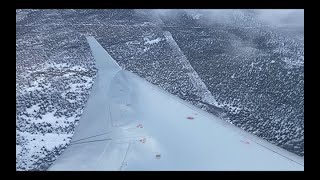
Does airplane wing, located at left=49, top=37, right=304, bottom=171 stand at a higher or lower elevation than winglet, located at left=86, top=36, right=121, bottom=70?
lower

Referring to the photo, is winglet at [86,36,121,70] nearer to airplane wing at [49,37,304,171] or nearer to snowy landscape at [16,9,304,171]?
snowy landscape at [16,9,304,171]

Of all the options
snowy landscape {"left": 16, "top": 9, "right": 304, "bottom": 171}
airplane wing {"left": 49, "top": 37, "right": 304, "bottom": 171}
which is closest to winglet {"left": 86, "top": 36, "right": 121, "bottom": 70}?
snowy landscape {"left": 16, "top": 9, "right": 304, "bottom": 171}

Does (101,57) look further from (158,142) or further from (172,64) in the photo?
(158,142)

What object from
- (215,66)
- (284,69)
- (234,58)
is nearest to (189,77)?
(215,66)

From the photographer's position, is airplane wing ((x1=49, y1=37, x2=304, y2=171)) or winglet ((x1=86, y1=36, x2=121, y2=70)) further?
winglet ((x1=86, y1=36, x2=121, y2=70))

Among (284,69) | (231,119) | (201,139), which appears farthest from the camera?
(284,69)

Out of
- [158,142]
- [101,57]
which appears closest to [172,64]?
[101,57]
